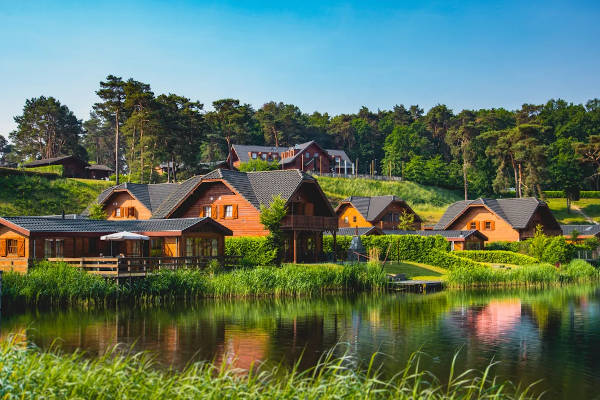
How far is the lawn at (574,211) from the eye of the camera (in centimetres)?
9749

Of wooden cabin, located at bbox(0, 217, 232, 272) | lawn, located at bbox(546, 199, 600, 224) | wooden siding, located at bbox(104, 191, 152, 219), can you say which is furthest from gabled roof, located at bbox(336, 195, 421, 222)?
lawn, located at bbox(546, 199, 600, 224)

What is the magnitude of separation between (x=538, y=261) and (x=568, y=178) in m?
58.4

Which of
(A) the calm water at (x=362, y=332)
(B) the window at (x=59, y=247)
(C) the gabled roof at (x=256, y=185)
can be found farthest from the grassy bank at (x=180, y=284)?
(C) the gabled roof at (x=256, y=185)

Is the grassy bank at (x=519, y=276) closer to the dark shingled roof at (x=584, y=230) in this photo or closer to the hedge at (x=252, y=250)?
the hedge at (x=252, y=250)

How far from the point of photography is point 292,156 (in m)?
112

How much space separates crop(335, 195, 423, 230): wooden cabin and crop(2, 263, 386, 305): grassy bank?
33.9 metres

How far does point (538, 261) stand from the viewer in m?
55.0

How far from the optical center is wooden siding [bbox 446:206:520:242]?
224 feet

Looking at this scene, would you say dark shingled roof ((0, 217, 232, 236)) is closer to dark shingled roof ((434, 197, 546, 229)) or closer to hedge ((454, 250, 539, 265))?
hedge ((454, 250, 539, 265))

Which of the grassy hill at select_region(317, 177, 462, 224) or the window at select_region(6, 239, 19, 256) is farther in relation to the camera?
the grassy hill at select_region(317, 177, 462, 224)

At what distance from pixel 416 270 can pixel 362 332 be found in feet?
82.6

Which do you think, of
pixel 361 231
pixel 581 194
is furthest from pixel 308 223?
pixel 581 194

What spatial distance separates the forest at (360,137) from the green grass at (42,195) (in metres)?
7.54

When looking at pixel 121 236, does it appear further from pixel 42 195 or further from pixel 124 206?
pixel 42 195
